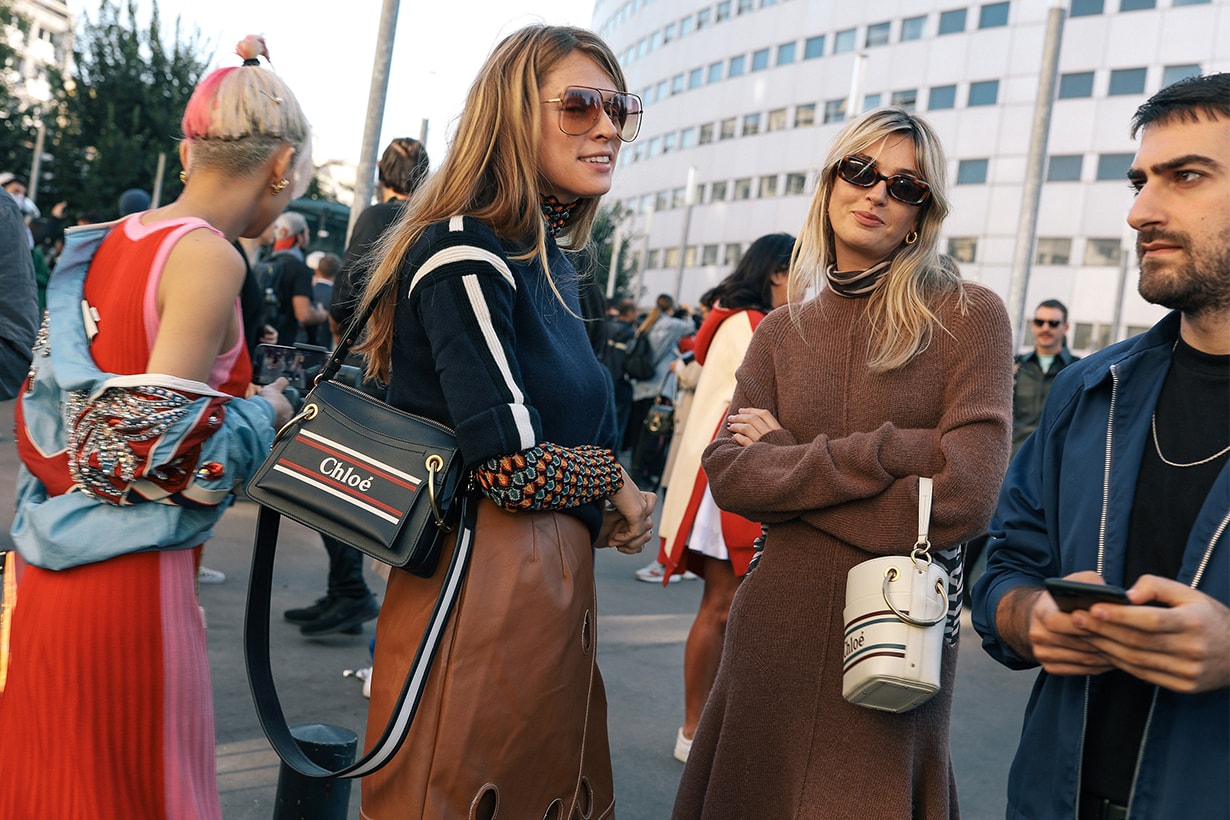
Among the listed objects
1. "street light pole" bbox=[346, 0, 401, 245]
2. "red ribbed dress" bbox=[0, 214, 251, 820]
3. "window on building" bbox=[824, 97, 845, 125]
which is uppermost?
"window on building" bbox=[824, 97, 845, 125]

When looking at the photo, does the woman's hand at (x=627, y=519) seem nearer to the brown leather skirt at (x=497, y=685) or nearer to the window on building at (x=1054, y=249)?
the brown leather skirt at (x=497, y=685)

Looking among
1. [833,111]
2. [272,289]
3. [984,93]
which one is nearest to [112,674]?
[272,289]

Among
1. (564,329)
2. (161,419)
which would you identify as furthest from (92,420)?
(564,329)

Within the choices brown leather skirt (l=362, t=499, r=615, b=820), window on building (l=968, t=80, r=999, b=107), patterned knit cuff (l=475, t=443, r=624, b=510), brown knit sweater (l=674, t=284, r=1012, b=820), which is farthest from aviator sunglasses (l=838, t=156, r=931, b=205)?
window on building (l=968, t=80, r=999, b=107)

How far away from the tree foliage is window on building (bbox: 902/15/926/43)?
28.6 metres

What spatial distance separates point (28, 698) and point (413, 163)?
11.3ft

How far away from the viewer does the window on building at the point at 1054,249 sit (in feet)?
131

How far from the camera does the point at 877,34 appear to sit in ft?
155

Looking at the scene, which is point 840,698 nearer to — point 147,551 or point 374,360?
point 374,360

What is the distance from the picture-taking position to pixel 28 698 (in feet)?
7.88

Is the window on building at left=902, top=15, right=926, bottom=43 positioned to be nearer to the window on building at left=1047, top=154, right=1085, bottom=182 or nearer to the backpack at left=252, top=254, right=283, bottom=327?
the window on building at left=1047, top=154, right=1085, bottom=182

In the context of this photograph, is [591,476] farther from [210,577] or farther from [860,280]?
[210,577]

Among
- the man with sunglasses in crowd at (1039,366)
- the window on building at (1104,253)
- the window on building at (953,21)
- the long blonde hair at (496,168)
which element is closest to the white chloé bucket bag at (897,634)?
the long blonde hair at (496,168)

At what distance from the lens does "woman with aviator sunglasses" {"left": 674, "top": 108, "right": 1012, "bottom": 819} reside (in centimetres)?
266
